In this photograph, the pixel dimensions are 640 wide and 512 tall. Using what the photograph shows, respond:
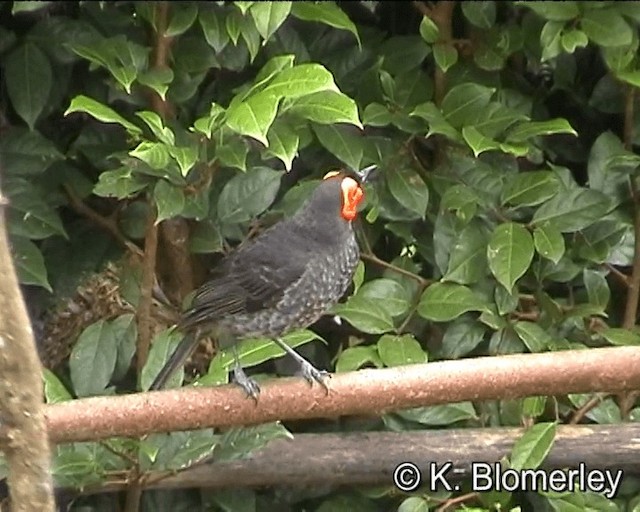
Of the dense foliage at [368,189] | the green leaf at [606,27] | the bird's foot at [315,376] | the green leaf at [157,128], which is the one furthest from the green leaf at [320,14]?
the bird's foot at [315,376]

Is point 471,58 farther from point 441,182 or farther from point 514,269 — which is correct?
point 514,269

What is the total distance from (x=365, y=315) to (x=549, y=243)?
30 cm

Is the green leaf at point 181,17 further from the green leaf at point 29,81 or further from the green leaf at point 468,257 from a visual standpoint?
the green leaf at point 468,257

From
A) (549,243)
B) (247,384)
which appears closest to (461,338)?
(549,243)

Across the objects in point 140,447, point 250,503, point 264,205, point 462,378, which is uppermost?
point 264,205

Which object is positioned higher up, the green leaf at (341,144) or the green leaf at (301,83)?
the green leaf at (301,83)

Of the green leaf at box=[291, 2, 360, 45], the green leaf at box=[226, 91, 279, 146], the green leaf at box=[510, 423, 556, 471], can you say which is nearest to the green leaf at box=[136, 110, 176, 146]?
the green leaf at box=[226, 91, 279, 146]

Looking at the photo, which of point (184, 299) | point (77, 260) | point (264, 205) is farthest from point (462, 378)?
point (77, 260)

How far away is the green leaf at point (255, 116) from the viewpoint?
1294 millimetres

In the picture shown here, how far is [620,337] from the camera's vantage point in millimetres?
1732

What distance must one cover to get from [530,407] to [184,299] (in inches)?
22.7

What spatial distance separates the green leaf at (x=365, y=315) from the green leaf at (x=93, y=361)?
1.14ft

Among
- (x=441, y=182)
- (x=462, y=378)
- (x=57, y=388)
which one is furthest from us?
(x=441, y=182)

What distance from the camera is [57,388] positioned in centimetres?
153
